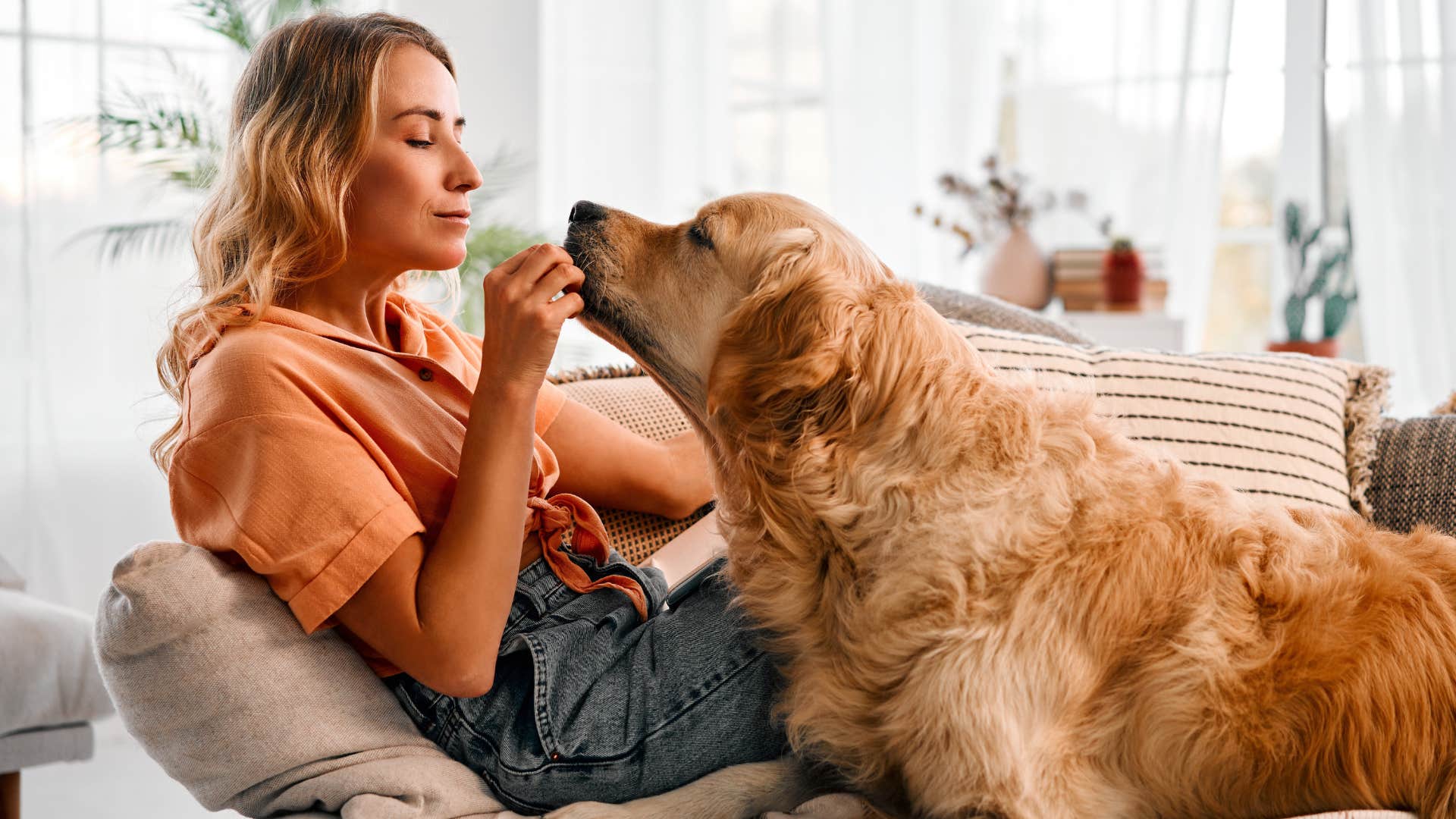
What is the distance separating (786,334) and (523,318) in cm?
30

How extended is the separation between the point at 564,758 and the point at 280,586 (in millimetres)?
362

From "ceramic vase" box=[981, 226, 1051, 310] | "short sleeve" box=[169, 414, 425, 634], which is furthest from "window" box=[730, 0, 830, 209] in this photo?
"short sleeve" box=[169, 414, 425, 634]

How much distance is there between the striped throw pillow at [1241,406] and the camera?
73.7 inches

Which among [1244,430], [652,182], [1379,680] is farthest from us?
[652,182]

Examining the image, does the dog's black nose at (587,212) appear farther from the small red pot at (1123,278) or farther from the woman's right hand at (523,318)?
the small red pot at (1123,278)

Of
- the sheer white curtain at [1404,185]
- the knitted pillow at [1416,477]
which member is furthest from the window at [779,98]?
the knitted pillow at [1416,477]

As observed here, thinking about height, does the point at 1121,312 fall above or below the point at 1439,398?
above

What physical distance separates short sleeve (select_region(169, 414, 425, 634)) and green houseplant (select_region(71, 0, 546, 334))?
244 centimetres

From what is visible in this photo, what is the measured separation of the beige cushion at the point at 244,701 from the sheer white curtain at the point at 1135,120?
4.19m

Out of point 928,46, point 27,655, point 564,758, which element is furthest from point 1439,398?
point 27,655

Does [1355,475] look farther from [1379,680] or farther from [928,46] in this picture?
[928,46]

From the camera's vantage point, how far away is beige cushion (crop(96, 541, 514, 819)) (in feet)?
3.87

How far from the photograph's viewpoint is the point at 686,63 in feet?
19.6

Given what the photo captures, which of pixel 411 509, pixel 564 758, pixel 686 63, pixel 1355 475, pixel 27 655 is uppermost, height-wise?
pixel 686 63
